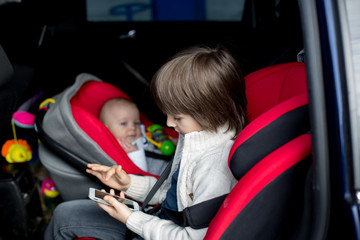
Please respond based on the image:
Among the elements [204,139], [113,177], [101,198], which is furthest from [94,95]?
[204,139]

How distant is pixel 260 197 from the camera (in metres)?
0.76

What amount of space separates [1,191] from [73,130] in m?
0.51

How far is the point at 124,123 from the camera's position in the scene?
6.11 ft

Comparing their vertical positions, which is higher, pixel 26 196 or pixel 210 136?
pixel 210 136

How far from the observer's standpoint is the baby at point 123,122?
1.81 meters

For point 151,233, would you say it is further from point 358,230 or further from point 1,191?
point 1,191

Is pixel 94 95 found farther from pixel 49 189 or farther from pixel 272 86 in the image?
pixel 272 86

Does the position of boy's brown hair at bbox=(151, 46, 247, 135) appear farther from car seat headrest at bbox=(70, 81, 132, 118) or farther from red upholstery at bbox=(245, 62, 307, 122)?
car seat headrest at bbox=(70, 81, 132, 118)

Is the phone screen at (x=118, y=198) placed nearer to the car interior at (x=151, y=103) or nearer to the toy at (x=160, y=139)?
the car interior at (x=151, y=103)

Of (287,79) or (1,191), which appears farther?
(1,191)

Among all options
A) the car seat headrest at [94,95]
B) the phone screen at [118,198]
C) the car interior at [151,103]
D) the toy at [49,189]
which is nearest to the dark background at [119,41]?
the car interior at [151,103]

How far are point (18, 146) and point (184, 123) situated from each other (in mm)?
927

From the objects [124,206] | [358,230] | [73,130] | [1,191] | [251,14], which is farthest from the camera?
[251,14]

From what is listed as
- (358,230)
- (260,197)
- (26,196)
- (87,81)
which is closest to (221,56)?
(260,197)
